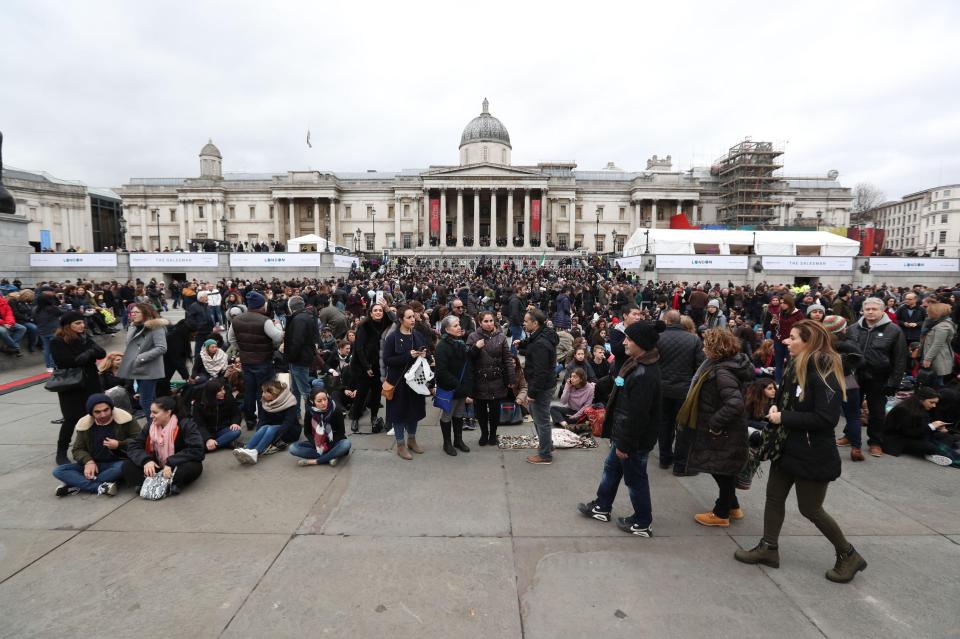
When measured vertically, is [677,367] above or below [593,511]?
above

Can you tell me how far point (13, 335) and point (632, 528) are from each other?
1410cm

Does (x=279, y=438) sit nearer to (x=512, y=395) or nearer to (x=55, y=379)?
(x=55, y=379)

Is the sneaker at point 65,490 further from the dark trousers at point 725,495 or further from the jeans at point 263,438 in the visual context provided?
the dark trousers at point 725,495

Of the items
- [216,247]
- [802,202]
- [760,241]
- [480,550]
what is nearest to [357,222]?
[216,247]

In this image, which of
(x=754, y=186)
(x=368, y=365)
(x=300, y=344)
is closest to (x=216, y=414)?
(x=300, y=344)

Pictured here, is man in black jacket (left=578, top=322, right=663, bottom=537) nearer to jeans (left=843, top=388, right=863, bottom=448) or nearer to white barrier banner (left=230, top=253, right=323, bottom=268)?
jeans (left=843, top=388, right=863, bottom=448)

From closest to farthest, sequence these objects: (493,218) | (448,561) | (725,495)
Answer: (448,561) < (725,495) < (493,218)

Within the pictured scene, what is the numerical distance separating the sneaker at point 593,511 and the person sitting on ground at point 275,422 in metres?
4.01

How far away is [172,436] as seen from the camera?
5.44 meters

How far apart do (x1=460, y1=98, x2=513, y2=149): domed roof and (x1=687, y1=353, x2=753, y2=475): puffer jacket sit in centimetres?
6696

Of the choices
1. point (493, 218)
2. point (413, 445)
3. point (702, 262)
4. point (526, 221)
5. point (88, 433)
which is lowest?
point (413, 445)

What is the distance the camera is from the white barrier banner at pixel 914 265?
1167 inches

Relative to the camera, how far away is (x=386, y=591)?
3574 mm

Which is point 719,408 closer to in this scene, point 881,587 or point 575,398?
point 881,587
